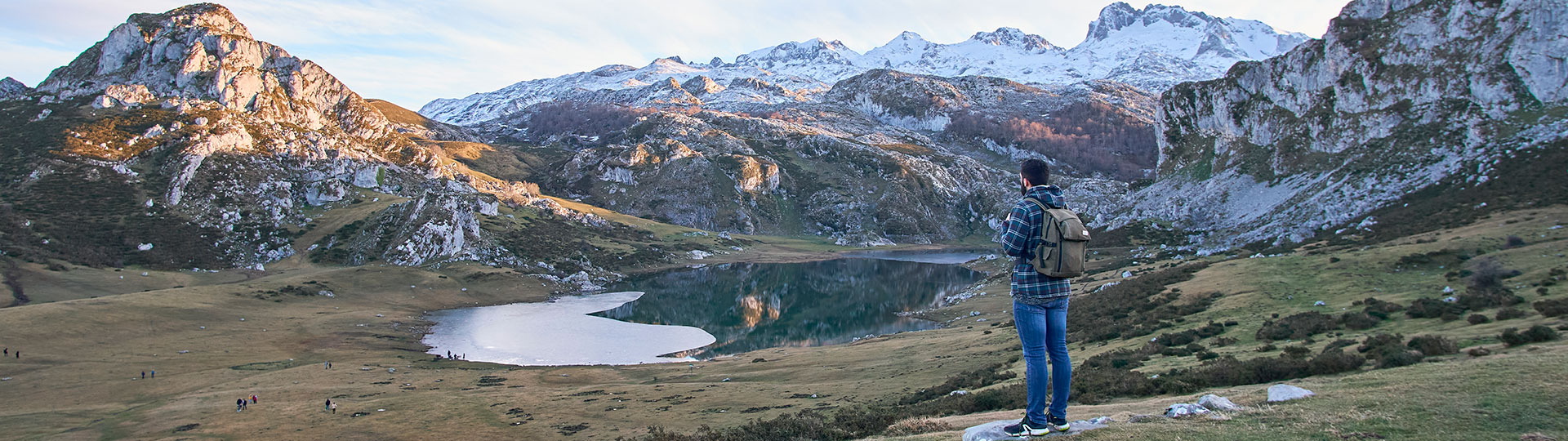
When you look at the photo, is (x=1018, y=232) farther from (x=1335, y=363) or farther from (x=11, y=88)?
(x=11, y=88)

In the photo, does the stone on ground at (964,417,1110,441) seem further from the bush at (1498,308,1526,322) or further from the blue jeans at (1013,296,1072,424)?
the bush at (1498,308,1526,322)

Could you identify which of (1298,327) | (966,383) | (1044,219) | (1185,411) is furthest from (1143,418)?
(1298,327)

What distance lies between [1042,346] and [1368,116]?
105 metres

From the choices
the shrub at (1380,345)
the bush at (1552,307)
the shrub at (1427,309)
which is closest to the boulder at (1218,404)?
the shrub at (1380,345)

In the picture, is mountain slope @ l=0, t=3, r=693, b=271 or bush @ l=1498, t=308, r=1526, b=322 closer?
bush @ l=1498, t=308, r=1526, b=322

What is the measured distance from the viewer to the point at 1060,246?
1034cm

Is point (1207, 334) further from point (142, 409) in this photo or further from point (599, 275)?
point (599, 275)

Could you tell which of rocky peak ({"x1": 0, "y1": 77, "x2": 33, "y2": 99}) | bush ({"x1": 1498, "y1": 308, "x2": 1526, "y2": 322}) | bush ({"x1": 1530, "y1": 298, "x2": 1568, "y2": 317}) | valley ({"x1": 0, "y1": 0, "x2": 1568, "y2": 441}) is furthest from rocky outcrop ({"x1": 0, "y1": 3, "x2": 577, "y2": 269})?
bush ({"x1": 1530, "y1": 298, "x2": 1568, "y2": 317})

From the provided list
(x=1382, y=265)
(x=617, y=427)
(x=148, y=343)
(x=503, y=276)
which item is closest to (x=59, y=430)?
(x=617, y=427)

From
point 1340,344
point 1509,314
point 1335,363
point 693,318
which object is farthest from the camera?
point 693,318

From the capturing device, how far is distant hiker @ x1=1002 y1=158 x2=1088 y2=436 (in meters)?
10.4

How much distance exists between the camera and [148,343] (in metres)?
75.1

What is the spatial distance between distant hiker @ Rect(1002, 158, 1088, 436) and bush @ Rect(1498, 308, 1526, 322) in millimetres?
20292

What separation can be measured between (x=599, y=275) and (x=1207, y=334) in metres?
146
